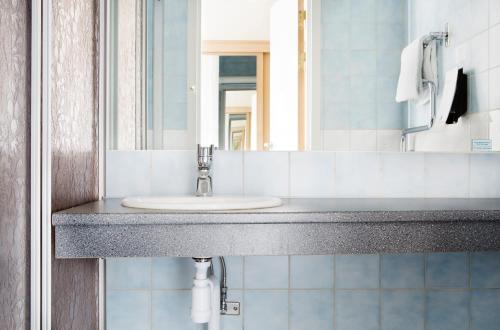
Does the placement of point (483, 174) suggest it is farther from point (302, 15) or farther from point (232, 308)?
point (232, 308)

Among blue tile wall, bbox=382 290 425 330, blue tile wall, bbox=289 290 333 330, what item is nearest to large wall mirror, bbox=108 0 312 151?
blue tile wall, bbox=289 290 333 330

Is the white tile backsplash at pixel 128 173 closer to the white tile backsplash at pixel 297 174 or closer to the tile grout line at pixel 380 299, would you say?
the white tile backsplash at pixel 297 174

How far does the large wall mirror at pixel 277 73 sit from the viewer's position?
1.46m

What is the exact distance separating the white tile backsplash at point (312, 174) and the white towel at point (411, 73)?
34 centimetres

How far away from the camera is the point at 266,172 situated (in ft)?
4.76

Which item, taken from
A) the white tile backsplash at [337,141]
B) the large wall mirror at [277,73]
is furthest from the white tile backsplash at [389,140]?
the white tile backsplash at [337,141]

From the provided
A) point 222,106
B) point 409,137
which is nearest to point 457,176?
point 409,137

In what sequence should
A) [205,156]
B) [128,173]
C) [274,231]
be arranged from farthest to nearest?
[128,173]
[205,156]
[274,231]

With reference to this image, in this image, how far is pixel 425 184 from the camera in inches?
57.8

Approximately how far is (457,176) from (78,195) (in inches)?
50.5

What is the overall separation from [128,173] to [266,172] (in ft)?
1.60

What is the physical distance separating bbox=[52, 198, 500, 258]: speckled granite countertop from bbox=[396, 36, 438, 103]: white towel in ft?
1.92

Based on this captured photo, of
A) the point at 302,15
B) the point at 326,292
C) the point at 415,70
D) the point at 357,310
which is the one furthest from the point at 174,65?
the point at 357,310

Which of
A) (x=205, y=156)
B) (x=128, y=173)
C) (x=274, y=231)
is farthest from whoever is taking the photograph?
(x=128, y=173)
